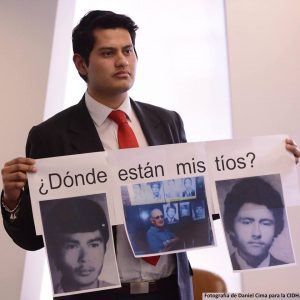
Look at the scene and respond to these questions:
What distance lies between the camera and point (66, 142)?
137 centimetres

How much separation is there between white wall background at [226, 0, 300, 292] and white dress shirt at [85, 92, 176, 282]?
Answer: 1.16 m

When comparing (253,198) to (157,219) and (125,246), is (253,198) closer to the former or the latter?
(157,219)

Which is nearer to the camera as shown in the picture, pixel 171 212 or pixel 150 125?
pixel 171 212

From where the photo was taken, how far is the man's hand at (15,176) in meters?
1.25

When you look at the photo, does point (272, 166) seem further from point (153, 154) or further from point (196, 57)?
point (196, 57)

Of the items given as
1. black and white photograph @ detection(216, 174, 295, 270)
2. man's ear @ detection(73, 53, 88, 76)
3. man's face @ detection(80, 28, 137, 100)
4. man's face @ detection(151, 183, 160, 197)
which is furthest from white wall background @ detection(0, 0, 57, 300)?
black and white photograph @ detection(216, 174, 295, 270)

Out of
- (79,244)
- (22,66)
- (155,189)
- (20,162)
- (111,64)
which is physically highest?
(22,66)

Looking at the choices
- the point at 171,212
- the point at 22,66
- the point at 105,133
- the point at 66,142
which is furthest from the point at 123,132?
the point at 22,66

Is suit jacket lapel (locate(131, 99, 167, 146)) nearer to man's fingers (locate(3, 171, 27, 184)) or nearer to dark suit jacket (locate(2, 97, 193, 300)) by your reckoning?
dark suit jacket (locate(2, 97, 193, 300))

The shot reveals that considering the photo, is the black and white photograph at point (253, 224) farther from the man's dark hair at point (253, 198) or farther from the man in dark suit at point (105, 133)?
the man in dark suit at point (105, 133)

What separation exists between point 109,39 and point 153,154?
40 centimetres

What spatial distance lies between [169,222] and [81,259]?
0.84ft

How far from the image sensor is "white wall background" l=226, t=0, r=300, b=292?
2.46 m

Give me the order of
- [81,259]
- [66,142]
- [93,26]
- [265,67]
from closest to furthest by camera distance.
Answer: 1. [81,259]
2. [66,142]
3. [93,26]
4. [265,67]
